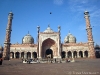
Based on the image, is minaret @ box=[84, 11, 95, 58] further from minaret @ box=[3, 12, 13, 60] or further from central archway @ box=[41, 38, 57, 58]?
minaret @ box=[3, 12, 13, 60]

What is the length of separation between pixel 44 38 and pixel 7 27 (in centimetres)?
1274

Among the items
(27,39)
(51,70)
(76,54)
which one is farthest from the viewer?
(27,39)

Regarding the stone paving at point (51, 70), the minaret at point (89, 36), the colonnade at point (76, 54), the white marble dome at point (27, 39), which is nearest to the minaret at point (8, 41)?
the white marble dome at point (27, 39)

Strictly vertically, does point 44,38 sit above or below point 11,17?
below

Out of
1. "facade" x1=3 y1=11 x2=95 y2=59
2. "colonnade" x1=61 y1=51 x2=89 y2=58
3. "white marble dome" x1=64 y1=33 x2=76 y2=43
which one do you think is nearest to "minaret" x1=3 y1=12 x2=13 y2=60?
"facade" x1=3 y1=11 x2=95 y2=59

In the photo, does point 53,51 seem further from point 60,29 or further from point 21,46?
point 21,46

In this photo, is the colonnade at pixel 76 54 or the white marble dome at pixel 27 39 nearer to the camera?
the colonnade at pixel 76 54

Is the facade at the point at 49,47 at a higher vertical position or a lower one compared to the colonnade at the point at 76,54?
higher

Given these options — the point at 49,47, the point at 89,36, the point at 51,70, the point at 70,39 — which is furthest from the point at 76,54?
the point at 51,70

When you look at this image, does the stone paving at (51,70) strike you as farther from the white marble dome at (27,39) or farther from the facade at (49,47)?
A: the white marble dome at (27,39)

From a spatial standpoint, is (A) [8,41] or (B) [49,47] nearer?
(A) [8,41]

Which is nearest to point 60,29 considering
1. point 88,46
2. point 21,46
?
point 88,46

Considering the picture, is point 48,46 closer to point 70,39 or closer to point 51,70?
point 70,39

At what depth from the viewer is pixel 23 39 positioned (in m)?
43.8
